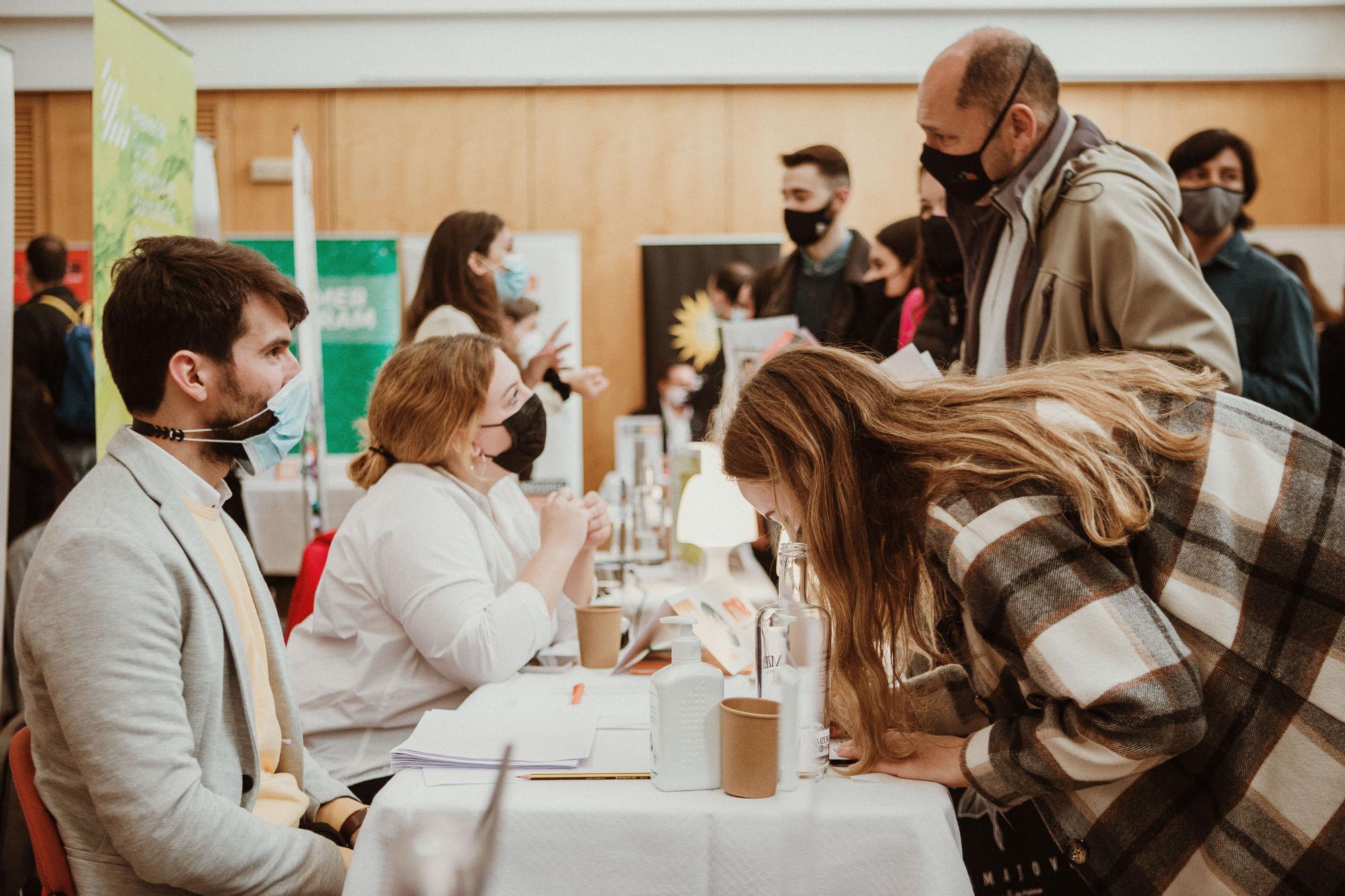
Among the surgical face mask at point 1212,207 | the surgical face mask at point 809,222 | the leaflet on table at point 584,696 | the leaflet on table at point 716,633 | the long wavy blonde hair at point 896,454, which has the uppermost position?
the surgical face mask at point 809,222

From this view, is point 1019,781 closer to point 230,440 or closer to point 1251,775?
point 1251,775

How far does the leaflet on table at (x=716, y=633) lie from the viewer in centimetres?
168

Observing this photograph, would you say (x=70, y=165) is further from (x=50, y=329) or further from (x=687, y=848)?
(x=687, y=848)

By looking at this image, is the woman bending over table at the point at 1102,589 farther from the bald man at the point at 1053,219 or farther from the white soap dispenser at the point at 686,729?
the bald man at the point at 1053,219

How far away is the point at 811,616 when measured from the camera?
130 cm

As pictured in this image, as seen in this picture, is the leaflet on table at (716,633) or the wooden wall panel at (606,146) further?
the wooden wall panel at (606,146)

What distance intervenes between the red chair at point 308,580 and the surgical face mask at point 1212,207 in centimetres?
233

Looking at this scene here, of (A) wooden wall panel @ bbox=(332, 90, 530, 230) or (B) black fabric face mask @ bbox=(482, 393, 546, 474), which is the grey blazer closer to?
(B) black fabric face mask @ bbox=(482, 393, 546, 474)

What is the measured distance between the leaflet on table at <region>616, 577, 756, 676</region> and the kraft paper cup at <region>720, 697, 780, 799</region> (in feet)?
1.00

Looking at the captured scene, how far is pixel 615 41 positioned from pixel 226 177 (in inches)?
100

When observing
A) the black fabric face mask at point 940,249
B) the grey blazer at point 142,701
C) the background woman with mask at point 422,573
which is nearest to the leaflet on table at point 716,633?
the background woman with mask at point 422,573

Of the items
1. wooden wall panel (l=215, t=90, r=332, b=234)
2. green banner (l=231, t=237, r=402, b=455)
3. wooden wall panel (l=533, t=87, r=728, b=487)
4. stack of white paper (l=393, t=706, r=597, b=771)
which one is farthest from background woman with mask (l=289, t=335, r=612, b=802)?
wooden wall panel (l=215, t=90, r=332, b=234)

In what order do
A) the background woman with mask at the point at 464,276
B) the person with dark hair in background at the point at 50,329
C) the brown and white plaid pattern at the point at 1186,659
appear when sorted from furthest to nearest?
1. the person with dark hair in background at the point at 50,329
2. the background woman with mask at the point at 464,276
3. the brown and white plaid pattern at the point at 1186,659

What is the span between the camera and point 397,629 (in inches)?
72.4
